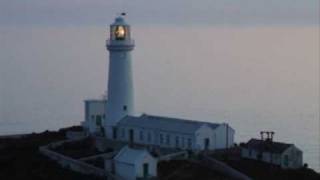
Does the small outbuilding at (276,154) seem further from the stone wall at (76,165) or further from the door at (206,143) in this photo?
the stone wall at (76,165)

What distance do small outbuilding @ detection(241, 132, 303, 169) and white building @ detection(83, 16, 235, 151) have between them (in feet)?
6.10

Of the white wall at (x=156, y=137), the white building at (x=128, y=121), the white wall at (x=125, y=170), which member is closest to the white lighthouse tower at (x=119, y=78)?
the white building at (x=128, y=121)

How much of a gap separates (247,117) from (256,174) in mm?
38231

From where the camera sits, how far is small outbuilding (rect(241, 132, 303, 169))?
37.0m

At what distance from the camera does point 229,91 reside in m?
94.1

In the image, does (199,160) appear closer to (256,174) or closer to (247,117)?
(256,174)

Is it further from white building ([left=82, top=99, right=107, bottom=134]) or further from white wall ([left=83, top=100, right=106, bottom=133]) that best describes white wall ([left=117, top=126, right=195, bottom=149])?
white wall ([left=83, top=100, right=106, bottom=133])

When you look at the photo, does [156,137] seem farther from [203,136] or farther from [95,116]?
[95,116]

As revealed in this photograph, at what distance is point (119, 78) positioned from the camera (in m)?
43.7

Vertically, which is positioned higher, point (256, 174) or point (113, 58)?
point (113, 58)

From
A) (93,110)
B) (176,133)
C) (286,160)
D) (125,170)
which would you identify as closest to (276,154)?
(286,160)

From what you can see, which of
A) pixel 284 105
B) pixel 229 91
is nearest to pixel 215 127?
pixel 284 105

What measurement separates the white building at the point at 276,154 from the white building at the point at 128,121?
6.10ft

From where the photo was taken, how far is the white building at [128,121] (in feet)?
130
